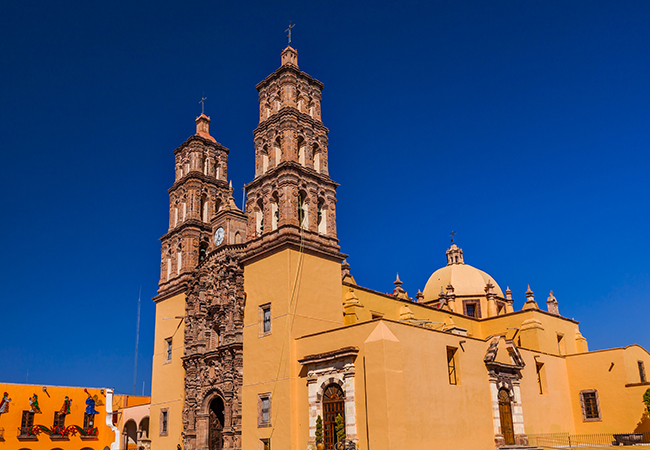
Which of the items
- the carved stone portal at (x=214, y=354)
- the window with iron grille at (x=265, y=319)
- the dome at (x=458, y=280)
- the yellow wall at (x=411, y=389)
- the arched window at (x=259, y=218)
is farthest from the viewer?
the dome at (x=458, y=280)

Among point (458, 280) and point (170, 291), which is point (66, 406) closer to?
point (170, 291)

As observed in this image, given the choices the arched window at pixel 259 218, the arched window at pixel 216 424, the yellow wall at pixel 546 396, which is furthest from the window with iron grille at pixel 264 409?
the yellow wall at pixel 546 396

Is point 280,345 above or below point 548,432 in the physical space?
above

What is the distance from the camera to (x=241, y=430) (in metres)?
30.5

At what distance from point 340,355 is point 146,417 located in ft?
70.2

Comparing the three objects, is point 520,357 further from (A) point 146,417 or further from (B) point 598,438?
(A) point 146,417

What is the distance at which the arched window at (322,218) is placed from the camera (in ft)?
109

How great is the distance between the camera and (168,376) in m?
38.9

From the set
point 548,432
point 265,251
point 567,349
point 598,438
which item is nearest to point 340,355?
point 265,251

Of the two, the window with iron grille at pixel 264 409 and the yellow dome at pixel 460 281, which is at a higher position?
the yellow dome at pixel 460 281

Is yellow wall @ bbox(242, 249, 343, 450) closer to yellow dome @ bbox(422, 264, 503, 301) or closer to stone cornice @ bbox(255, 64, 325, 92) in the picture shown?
stone cornice @ bbox(255, 64, 325, 92)

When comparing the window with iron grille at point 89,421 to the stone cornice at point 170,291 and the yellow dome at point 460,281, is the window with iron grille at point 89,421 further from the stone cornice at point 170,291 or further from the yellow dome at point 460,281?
the yellow dome at point 460,281

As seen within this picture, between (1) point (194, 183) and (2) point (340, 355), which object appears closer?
(2) point (340, 355)

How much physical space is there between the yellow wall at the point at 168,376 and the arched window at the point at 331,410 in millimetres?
13400
